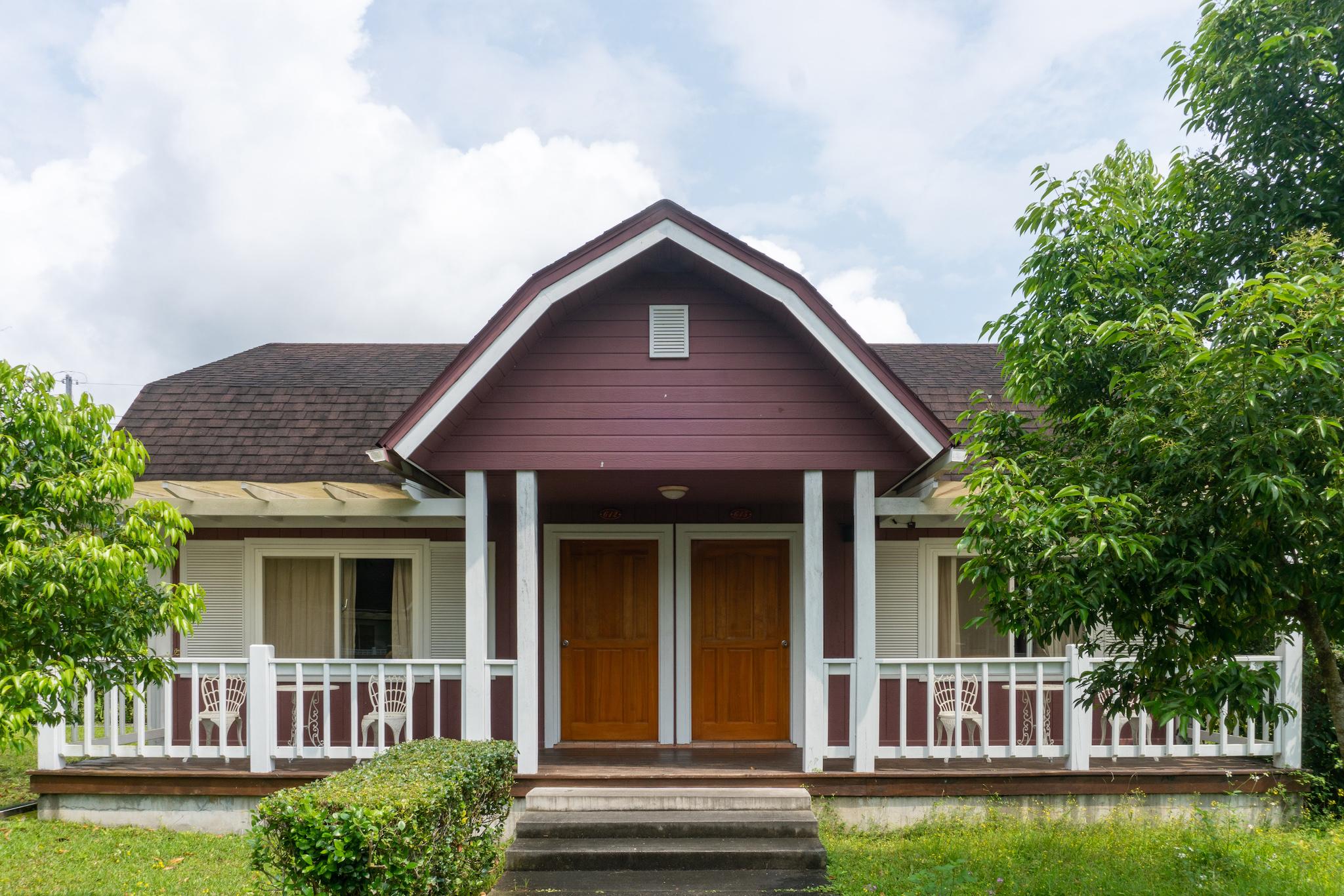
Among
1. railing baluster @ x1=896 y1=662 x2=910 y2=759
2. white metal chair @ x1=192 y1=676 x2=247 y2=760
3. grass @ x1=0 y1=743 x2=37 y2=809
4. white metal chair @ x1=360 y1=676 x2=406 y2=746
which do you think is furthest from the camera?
grass @ x1=0 y1=743 x2=37 y2=809

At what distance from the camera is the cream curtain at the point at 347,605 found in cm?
934

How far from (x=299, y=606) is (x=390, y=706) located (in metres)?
1.96

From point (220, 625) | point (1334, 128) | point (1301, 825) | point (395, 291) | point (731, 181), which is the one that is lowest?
point (1301, 825)

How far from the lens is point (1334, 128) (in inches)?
188

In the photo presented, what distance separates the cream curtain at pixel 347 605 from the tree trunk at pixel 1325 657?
8.19m

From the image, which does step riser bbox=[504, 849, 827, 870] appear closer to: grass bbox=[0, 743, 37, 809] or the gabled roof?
the gabled roof

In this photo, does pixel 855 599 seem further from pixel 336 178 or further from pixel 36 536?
pixel 336 178

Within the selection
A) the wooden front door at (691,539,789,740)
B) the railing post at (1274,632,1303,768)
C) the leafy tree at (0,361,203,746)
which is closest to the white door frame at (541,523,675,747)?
the wooden front door at (691,539,789,740)

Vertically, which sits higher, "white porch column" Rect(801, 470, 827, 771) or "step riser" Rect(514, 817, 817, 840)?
"white porch column" Rect(801, 470, 827, 771)

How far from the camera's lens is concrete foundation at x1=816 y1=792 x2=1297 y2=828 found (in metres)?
7.07

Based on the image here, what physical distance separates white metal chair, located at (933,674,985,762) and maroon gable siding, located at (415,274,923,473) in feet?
7.44

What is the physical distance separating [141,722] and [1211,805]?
897cm

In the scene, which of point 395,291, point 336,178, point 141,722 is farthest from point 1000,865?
point 395,291

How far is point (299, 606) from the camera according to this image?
940 centimetres
